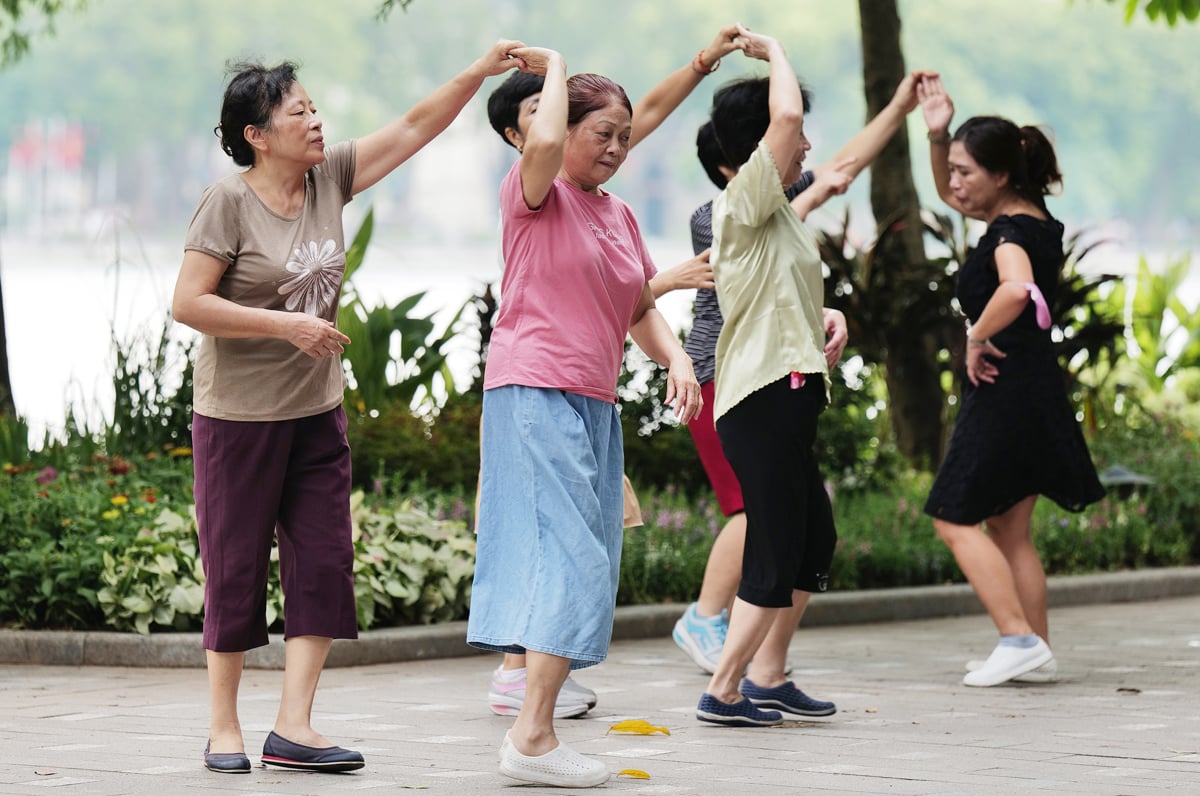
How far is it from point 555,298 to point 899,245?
25.1ft

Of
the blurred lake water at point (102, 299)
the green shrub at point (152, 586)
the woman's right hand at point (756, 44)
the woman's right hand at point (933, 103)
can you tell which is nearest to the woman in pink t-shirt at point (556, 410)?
the woman's right hand at point (756, 44)

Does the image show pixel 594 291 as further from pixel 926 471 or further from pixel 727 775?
pixel 926 471

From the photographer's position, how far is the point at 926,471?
11672mm

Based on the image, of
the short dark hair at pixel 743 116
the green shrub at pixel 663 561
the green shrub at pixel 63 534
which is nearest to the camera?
the short dark hair at pixel 743 116

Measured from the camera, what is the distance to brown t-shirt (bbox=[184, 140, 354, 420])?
4488mm

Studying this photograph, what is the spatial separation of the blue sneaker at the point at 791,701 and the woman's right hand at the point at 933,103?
7.07 ft

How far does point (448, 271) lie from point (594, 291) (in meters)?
64.1

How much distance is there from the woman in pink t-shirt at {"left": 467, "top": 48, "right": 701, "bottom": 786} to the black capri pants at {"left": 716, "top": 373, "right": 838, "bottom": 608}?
2.34 feet

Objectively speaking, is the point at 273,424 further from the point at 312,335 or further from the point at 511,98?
the point at 511,98

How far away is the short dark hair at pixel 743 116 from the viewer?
568 cm

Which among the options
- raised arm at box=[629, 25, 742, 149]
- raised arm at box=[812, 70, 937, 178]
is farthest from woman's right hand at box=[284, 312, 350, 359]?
raised arm at box=[812, 70, 937, 178]

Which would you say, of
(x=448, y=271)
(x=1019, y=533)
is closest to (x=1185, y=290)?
(x=448, y=271)

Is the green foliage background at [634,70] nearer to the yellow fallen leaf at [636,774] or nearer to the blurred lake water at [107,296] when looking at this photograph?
the blurred lake water at [107,296]

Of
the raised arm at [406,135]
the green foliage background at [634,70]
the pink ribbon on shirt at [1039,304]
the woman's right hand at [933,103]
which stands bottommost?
the pink ribbon on shirt at [1039,304]
